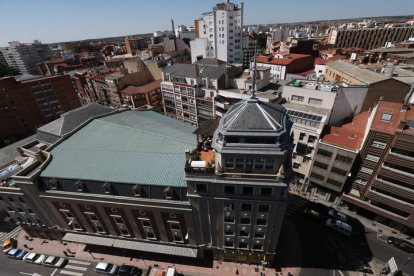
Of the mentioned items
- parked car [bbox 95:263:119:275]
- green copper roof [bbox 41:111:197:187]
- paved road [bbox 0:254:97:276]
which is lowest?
paved road [bbox 0:254:97:276]

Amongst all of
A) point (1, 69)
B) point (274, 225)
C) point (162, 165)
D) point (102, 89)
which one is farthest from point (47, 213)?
point (1, 69)

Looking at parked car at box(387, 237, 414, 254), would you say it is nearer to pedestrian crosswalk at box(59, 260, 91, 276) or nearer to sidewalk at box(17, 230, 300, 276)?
sidewalk at box(17, 230, 300, 276)

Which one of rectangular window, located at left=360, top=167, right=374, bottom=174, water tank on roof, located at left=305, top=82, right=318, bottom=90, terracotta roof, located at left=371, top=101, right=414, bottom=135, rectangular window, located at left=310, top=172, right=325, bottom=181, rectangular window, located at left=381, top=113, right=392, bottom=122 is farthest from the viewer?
water tank on roof, located at left=305, top=82, right=318, bottom=90

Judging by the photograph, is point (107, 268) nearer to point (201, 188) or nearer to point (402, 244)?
point (201, 188)

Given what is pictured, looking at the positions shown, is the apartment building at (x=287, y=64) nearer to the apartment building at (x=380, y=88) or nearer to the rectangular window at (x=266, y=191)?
the apartment building at (x=380, y=88)

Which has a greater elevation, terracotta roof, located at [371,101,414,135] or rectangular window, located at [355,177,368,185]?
terracotta roof, located at [371,101,414,135]

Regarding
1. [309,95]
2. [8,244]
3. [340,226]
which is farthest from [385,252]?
[8,244]

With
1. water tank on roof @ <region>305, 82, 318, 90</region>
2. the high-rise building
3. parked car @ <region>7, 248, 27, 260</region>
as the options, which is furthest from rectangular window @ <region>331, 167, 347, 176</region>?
the high-rise building

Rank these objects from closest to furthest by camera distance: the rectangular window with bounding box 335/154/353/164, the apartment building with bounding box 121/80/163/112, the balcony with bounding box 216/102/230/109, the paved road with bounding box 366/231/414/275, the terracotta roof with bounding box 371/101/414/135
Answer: the terracotta roof with bounding box 371/101/414/135 < the paved road with bounding box 366/231/414/275 < the rectangular window with bounding box 335/154/353/164 < the balcony with bounding box 216/102/230/109 < the apartment building with bounding box 121/80/163/112
